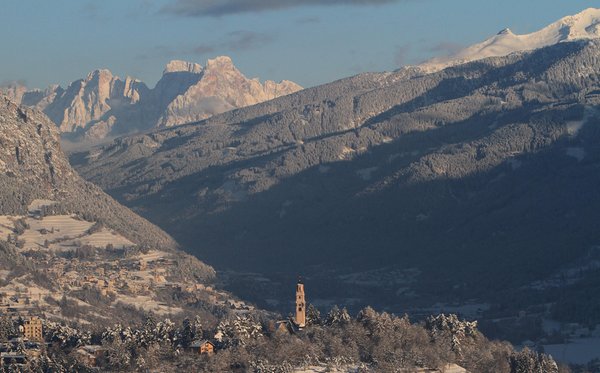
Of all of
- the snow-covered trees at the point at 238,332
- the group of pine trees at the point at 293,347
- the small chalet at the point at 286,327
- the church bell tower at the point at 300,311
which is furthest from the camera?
the church bell tower at the point at 300,311

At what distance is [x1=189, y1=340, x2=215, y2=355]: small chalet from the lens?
581ft

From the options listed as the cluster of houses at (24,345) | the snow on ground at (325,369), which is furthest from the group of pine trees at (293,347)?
the cluster of houses at (24,345)

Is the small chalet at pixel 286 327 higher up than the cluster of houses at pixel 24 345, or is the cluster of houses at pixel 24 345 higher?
the cluster of houses at pixel 24 345

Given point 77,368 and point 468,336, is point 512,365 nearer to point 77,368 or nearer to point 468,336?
point 468,336

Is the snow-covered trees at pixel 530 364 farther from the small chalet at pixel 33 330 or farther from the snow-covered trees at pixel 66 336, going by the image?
the small chalet at pixel 33 330

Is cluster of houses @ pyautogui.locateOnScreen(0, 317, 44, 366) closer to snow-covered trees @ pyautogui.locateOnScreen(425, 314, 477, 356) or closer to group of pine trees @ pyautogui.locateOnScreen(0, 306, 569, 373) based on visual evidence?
group of pine trees @ pyautogui.locateOnScreen(0, 306, 569, 373)

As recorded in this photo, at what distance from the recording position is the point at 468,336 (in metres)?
195

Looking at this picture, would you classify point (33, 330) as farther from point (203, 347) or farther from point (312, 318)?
point (312, 318)

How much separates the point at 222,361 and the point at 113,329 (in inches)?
699

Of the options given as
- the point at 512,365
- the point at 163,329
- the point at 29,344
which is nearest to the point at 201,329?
the point at 163,329

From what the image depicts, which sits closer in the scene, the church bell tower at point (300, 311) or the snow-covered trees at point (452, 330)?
the snow-covered trees at point (452, 330)

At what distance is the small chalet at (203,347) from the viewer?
581 feet

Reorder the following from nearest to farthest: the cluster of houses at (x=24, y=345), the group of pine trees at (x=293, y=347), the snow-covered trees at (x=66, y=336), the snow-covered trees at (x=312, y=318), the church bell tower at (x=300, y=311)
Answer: the group of pine trees at (x=293, y=347) < the cluster of houses at (x=24, y=345) < the snow-covered trees at (x=66, y=336) < the church bell tower at (x=300, y=311) < the snow-covered trees at (x=312, y=318)

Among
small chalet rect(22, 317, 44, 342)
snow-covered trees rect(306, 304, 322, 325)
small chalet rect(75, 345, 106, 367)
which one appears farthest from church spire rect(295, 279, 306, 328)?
small chalet rect(22, 317, 44, 342)
